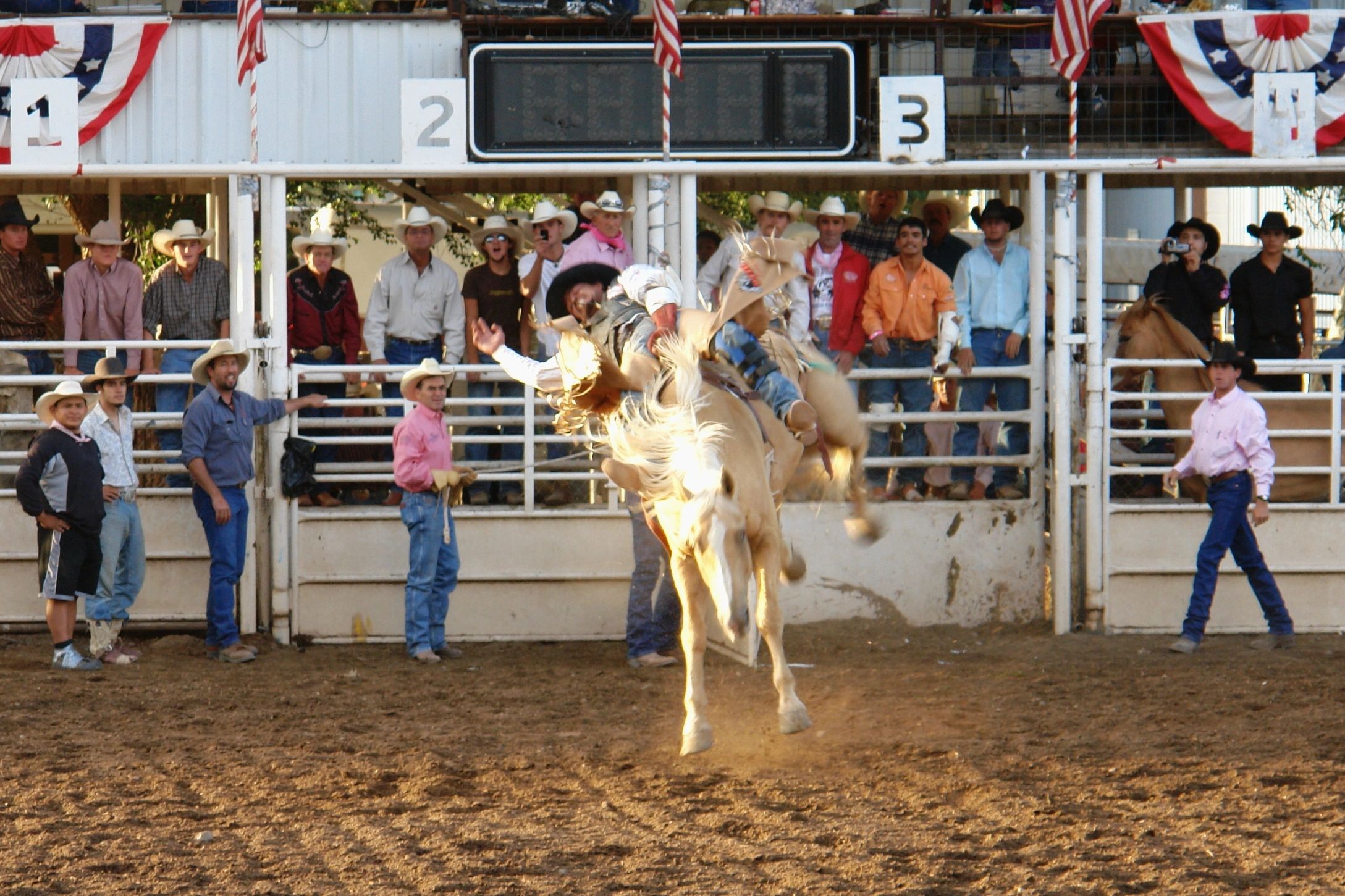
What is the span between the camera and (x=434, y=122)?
9.70 meters

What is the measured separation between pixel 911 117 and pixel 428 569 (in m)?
3.96

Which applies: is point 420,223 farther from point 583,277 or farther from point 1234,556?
point 1234,556

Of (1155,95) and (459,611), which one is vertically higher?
(1155,95)

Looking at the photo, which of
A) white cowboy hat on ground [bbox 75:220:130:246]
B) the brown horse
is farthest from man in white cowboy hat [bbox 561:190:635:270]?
the brown horse

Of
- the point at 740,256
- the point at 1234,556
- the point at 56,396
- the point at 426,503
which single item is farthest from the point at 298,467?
the point at 1234,556

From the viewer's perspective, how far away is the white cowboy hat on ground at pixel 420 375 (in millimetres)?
9406

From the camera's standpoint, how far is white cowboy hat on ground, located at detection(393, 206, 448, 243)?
1055cm

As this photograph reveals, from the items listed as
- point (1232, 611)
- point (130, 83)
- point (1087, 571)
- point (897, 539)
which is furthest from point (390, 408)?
point (1232, 611)

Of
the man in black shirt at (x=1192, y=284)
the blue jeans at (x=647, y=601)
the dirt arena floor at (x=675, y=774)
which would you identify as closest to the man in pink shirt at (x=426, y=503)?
the dirt arena floor at (x=675, y=774)

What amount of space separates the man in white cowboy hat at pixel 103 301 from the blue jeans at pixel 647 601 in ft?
11.4

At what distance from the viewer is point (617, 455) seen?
6656mm

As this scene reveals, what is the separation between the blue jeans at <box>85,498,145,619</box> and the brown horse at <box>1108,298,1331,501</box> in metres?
→ 6.10

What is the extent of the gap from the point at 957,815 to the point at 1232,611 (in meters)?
4.80

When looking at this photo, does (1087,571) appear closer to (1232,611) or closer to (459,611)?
(1232,611)
